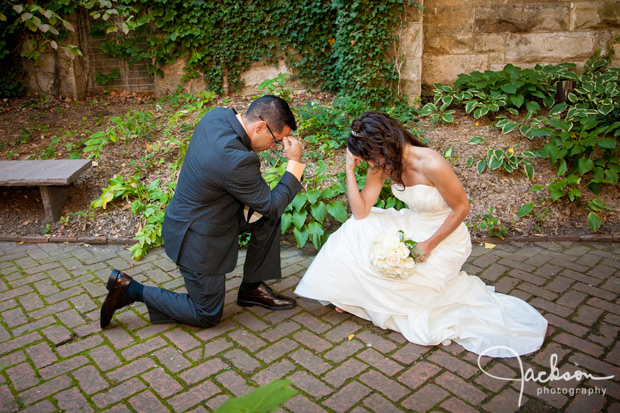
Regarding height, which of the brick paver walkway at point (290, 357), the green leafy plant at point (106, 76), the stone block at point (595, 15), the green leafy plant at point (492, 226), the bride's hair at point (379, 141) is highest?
the stone block at point (595, 15)

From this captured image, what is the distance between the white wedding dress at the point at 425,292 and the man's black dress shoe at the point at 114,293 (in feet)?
4.03

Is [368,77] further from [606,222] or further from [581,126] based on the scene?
[606,222]

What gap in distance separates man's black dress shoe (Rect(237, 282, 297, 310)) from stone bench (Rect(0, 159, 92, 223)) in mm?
2392

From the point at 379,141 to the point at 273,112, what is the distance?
29.5 inches

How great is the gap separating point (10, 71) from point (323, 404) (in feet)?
26.0

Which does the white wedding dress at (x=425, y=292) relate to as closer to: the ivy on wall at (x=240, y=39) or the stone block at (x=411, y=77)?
the ivy on wall at (x=240, y=39)

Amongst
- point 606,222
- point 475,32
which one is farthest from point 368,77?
point 606,222

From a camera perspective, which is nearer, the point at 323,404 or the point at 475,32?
the point at 323,404

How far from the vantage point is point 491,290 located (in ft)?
11.3

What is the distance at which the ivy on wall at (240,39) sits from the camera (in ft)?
20.7

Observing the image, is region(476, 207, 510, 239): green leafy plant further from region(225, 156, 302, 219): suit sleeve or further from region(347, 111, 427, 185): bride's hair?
region(225, 156, 302, 219): suit sleeve

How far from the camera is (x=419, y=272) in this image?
3.12 m

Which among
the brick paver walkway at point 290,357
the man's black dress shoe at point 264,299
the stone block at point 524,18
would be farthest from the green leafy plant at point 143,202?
the stone block at point 524,18

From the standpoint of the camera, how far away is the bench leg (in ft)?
15.6
